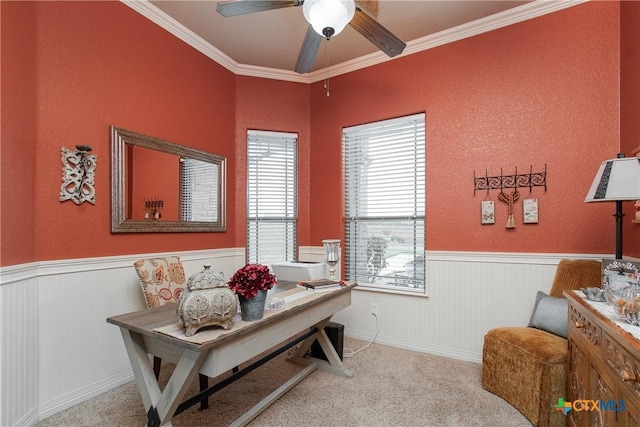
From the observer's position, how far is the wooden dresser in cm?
102

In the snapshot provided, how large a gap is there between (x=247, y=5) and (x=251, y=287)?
1.57m

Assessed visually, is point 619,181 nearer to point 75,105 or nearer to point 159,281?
point 159,281

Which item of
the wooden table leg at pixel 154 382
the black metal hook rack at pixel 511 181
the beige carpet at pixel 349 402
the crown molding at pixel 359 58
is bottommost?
the beige carpet at pixel 349 402

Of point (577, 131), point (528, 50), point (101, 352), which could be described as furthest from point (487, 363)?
point (101, 352)

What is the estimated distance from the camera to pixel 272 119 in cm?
369

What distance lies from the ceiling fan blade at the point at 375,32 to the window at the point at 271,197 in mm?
1906

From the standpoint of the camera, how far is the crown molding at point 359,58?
256cm

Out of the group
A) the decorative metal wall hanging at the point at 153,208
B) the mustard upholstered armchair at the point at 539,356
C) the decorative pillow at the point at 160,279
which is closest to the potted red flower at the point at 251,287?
the decorative pillow at the point at 160,279

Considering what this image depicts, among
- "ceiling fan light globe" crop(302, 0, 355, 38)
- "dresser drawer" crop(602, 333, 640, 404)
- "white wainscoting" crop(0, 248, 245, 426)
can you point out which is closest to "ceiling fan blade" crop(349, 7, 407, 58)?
"ceiling fan light globe" crop(302, 0, 355, 38)

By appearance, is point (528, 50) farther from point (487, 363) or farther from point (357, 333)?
point (357, 333)

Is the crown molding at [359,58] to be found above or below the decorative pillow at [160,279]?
above

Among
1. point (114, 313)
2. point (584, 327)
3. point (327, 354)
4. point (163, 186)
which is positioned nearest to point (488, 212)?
point (584, 327)

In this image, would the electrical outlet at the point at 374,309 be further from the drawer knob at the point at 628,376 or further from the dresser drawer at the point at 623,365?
the drawer knob at the point at 628,376

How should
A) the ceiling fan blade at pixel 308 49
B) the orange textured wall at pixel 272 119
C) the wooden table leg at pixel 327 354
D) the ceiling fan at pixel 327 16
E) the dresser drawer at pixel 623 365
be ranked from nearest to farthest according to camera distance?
the dresser drawer at pixel 623 365
the ceiling fan at pixel 327 16
the ceiling fan blade at pixel 308 49
the wooden table leg at pixel 327 354
the orange textured wall at pixel 272 119
